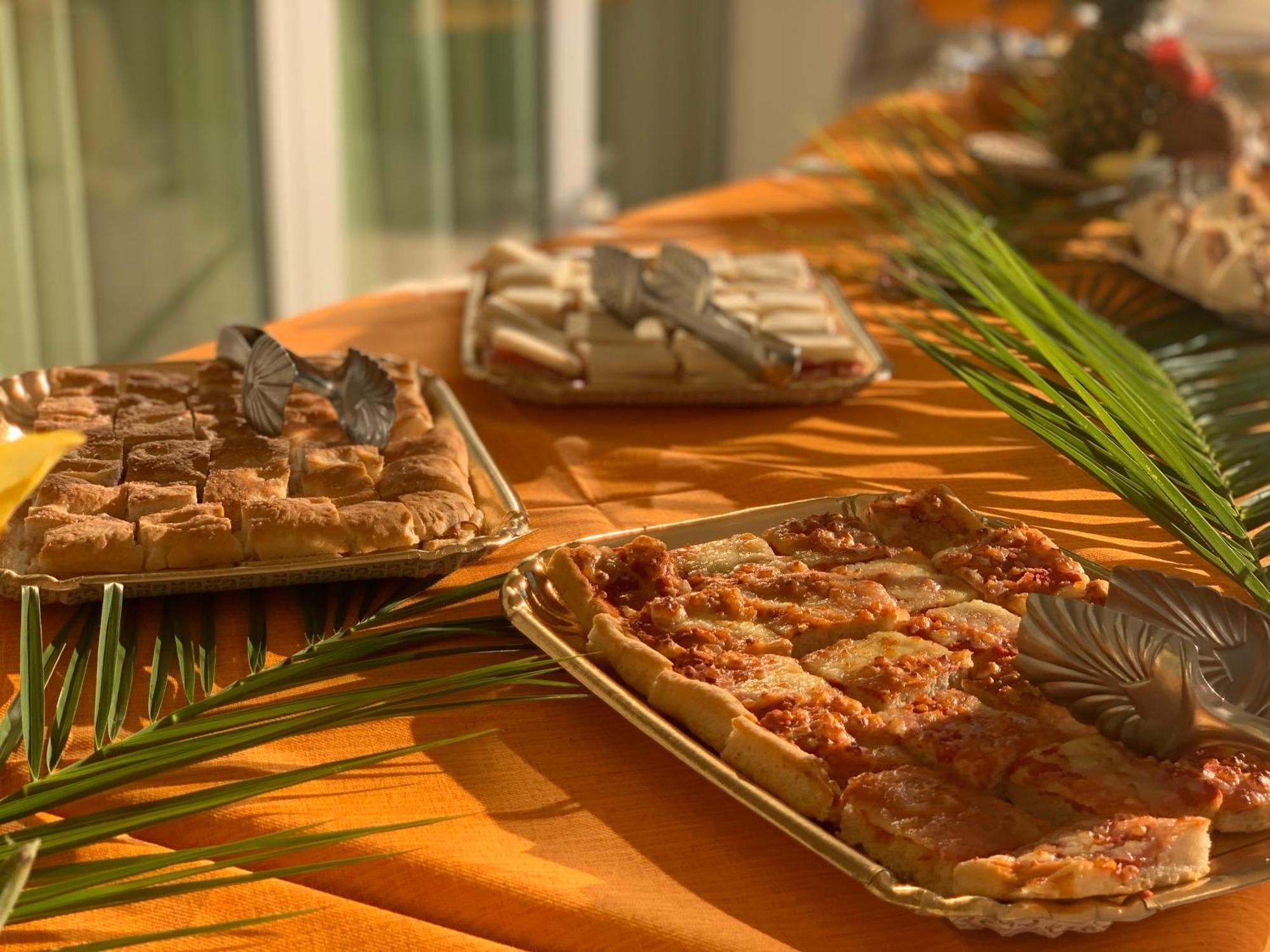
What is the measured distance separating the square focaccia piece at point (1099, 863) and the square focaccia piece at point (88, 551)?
0.46 metres

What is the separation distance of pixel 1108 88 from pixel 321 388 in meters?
1.27

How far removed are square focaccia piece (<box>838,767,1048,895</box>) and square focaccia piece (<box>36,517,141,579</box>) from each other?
0.40 m

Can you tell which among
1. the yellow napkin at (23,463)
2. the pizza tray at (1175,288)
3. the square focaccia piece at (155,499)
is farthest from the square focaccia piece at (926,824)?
the pizza tray at (1175,288)

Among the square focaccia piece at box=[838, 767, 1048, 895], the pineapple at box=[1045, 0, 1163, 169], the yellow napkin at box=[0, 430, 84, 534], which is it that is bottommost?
the square focaccia piece at box=[838, 767, 1048, 895]

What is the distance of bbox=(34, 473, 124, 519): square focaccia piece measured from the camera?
764 mm

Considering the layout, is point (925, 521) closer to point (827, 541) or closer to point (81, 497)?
point (827, 541)

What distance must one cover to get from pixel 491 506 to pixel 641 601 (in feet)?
0.56

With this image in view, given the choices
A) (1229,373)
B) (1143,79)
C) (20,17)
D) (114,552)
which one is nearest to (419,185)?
(20,17)

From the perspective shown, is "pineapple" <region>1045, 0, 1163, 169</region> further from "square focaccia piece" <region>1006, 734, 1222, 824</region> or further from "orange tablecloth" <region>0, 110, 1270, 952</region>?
"square focaccia piece" <region>1006, 734, 1222, 824</region>

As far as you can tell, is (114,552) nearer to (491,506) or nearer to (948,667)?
(491,506)

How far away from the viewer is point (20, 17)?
1955 millimetres

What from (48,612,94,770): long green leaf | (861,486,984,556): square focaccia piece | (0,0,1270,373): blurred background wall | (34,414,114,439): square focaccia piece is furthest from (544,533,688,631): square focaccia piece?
(0,0,1270,373): blurred background wall

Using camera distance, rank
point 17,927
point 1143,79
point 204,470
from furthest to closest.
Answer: point 1143,79 < point 204,470 < point 17,927

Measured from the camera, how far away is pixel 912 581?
28.1 inches
